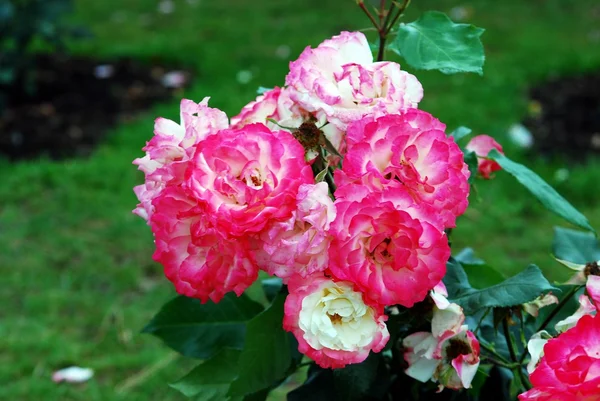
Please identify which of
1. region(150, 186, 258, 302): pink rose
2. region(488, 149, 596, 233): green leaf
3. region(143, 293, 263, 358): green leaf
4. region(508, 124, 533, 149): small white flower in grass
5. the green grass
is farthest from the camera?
region(508, 124, 533, 149): small white flower in grass

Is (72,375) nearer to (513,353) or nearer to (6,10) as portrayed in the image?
(513,353)

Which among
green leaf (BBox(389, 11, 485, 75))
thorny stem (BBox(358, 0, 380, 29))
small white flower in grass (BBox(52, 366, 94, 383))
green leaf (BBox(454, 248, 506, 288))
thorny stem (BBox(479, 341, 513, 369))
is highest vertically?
thorny stem (BBox(358, 0, 380, 29))

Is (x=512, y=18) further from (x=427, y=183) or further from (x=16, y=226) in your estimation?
(x=427, y=183)

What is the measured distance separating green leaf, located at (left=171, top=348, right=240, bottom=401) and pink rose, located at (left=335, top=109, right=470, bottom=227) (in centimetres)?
38

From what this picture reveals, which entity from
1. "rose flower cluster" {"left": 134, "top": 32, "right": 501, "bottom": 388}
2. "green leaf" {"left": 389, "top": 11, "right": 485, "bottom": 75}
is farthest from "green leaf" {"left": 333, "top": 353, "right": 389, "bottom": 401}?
"green leaf" {"left": 389, "top": 11, "right": 485, "bottom": 75}

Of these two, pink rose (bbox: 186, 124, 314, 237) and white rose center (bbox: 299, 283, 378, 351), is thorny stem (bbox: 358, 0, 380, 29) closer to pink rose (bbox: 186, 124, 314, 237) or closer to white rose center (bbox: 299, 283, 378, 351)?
pink rose (bbox: 186, 124, 314, 237)

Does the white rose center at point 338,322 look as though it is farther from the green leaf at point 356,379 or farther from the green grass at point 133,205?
the green grass at point 133,205

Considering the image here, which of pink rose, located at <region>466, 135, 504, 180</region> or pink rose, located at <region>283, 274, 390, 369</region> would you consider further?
pink rose, located at <region>466, 135, 504, 180</region>

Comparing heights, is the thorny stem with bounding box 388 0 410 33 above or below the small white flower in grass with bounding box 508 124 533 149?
above

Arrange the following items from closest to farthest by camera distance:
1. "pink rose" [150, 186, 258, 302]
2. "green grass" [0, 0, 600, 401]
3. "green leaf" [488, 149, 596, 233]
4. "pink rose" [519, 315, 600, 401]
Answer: "pink rose" [519, 315, 600, 401], "pink rose" [150, 186, 258, 302], "green leaf" [488, 149, 596, 233], "green grass" [0, 0, 600, 401]

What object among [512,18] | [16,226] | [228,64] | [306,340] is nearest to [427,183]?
[306,340]

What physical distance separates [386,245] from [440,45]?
0.30 m

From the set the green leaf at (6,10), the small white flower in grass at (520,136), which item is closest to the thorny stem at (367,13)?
the small white flower in grass at (520,136)

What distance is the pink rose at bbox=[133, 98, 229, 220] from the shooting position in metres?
0.92
